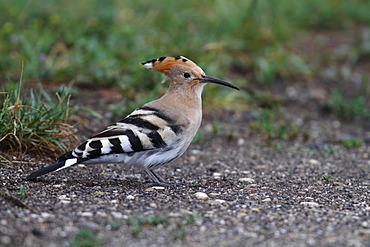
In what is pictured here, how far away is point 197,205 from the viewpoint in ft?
13.3

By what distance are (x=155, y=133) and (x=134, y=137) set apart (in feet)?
0.53

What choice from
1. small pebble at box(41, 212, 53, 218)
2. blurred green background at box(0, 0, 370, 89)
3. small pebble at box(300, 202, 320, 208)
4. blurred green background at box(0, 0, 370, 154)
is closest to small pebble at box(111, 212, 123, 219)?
small pebble at box(41, 212, 53, 218)

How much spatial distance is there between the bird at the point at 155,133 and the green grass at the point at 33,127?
1.99ft

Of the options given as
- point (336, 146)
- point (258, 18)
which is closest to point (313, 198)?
point (336, 146)

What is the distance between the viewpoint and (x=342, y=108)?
7402mm

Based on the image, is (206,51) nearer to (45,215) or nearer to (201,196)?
(201,196)

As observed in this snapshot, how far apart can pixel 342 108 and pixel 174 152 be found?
3.33m

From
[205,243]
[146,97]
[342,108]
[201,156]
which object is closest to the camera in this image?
[205,243]

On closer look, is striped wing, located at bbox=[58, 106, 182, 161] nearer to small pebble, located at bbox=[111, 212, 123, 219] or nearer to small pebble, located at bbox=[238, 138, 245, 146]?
small pebble, located at bbox=[111, 212, 123, 219]

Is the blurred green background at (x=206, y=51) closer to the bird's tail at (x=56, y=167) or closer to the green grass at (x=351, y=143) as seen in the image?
the green grass at (x=351, y=143)

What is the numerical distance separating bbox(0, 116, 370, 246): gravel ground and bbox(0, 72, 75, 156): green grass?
0.17 meters

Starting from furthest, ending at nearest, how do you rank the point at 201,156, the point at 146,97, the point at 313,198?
the point at 146,97 < the point at 201,156 < the point at 313,198

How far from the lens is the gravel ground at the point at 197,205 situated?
11.2 feet

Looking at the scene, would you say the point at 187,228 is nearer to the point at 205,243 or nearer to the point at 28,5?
the point at 205,243
